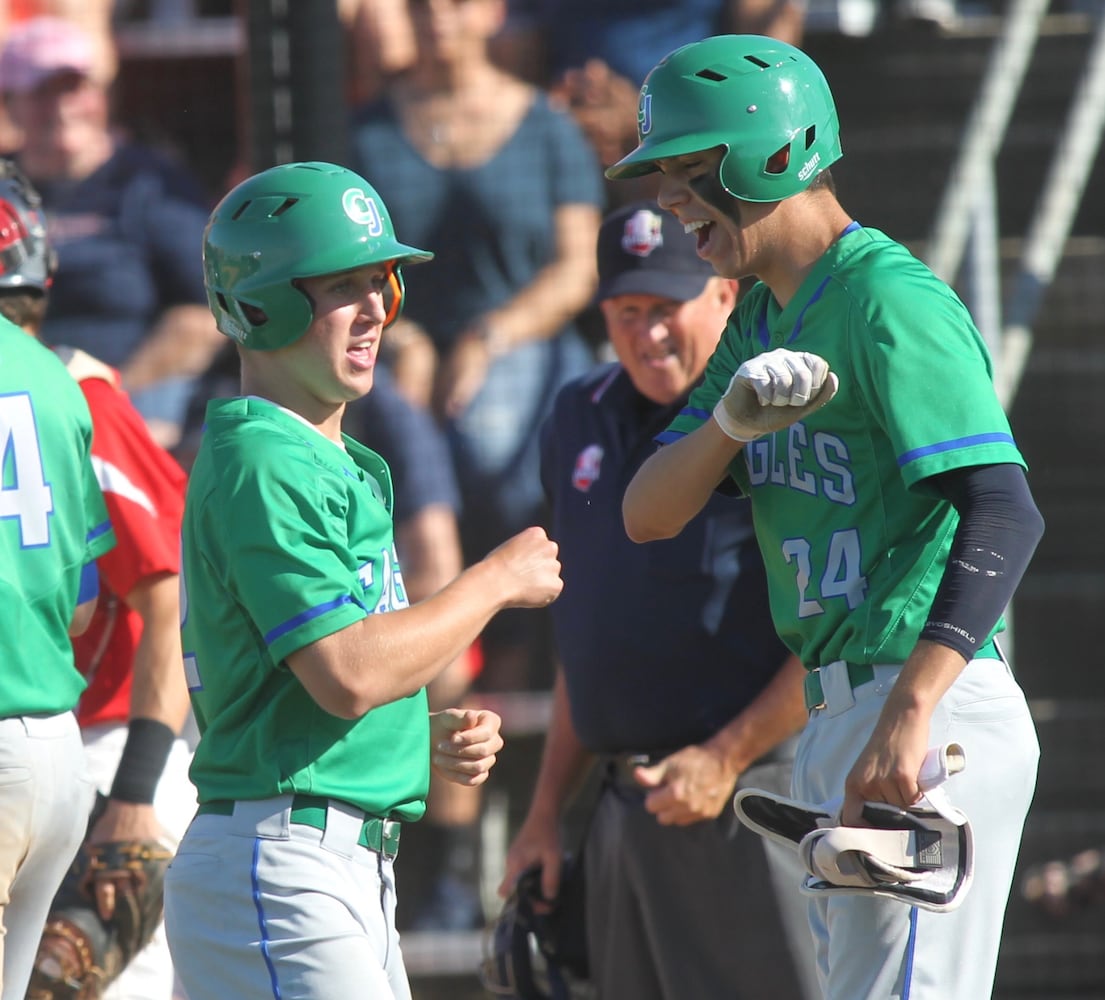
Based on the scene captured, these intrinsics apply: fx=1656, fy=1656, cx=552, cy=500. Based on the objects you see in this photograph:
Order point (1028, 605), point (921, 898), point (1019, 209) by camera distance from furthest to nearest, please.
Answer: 1. point (1019, 209)
2. point (1028, 605)
3. point (921, 898)

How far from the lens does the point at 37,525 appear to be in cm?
296

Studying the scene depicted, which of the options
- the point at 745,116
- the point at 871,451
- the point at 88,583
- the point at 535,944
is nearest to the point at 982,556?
the point at 871,451

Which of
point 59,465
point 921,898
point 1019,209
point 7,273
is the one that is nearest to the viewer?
point 921,898

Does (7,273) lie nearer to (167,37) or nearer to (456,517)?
(456,517)

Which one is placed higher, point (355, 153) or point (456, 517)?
point (355, 153)

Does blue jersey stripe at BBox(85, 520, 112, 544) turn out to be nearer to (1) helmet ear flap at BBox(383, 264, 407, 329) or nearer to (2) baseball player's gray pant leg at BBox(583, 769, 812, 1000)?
(1) helmet ear flap at BBox(383, 264, 407, 329)

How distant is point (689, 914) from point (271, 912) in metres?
1.46

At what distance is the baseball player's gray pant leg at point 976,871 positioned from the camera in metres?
2.38

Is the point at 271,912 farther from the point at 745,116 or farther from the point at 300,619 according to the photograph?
the point at 745,116

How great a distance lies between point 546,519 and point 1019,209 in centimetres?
259

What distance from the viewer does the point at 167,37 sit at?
21.0 feet

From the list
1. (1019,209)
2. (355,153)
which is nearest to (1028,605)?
(1019,209)

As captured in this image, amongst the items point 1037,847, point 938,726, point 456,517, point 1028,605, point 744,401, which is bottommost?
point 1037,847

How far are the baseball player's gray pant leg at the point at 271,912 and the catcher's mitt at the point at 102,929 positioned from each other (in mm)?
1007
